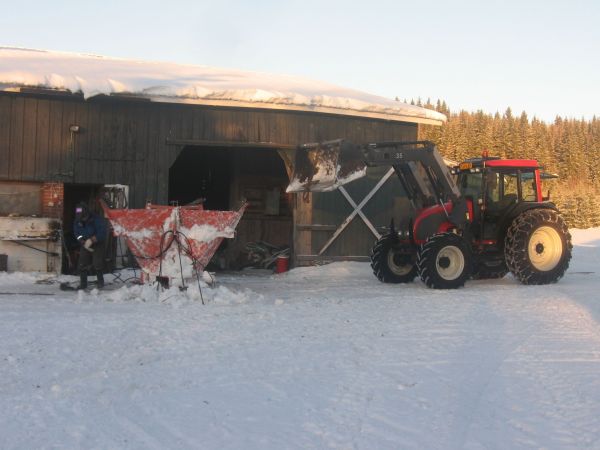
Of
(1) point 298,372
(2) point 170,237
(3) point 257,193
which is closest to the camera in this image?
(1) point 298,372

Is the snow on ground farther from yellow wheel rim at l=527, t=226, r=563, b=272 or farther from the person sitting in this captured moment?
yellow wheel rim at l=527, t=226, r=563, b=272

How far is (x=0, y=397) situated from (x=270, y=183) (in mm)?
14067

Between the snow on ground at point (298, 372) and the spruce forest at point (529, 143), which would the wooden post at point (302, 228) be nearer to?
the snow on ground at point (298, 372)

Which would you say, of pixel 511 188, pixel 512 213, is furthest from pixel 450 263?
pixel 511 188

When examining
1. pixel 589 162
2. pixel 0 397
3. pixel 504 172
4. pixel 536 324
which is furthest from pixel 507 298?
pixel 589 162

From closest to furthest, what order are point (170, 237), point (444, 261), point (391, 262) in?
point (170, 237) → point (444, 261) → point (391, 262)

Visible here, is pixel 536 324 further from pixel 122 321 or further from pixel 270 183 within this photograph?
pixel 270 183

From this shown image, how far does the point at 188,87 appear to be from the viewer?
1335cm

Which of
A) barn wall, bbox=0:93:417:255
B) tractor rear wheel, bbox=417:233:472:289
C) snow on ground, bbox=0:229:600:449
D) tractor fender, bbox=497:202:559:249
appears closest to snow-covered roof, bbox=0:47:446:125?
barn wall, bbox=0:93:417:255

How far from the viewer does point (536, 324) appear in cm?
757

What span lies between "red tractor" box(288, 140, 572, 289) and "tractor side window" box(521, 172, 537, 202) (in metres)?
0.02

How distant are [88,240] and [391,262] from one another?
5749 millimetres

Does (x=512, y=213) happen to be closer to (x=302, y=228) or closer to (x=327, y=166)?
(x=327, y=166)

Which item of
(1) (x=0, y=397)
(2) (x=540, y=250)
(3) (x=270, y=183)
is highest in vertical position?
(3) (x=270, y=183)
